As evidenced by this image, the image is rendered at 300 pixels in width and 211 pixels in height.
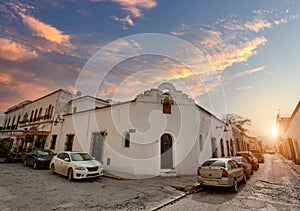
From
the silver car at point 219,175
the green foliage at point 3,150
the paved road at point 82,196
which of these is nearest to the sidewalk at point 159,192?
the paved road at point 82,196

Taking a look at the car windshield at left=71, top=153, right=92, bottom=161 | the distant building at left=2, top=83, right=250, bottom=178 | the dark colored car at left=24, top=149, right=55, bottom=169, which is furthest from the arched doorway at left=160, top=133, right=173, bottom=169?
the dark colored car at left=24, top=149, right=55, bottom=169

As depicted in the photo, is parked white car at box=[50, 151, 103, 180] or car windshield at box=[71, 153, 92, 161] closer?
parked white car at box=[50, 151, 103, 180]

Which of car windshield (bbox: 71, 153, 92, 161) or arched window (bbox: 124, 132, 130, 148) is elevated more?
arched window (bbox: 124, 132, 130, 148)

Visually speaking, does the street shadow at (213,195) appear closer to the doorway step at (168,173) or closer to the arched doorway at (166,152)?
the doorway step at (168,173)

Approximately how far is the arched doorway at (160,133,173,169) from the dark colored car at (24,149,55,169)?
937 centimetres

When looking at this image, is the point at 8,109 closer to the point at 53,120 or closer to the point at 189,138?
the point at 53,120

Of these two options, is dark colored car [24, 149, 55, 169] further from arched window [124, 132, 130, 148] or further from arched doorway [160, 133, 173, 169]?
arched doorway [160, 133, 173, 169]

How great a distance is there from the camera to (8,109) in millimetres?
33000

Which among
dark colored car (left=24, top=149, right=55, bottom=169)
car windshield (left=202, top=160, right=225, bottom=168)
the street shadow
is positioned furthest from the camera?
dark colored car (left=24, top=149, right=55, bottom=169)

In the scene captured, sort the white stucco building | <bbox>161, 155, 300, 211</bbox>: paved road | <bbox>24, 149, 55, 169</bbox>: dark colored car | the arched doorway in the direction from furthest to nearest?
1. <bbox>24, 149, 55, 169</bbox>: dark colored car
2. the arched doorway
3. the white stucco building
4. <bbox>161, 155, 300, 211</bbox>: paved road

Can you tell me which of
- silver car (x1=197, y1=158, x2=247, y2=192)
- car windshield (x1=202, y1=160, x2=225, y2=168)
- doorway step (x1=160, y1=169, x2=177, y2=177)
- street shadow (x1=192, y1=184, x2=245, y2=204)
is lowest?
street shadow (x1=192, y1=184, x2=245, y2=204)

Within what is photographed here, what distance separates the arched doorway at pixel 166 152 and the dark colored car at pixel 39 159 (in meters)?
9.37

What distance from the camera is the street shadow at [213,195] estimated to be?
680 centimetres

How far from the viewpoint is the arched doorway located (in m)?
12.1
